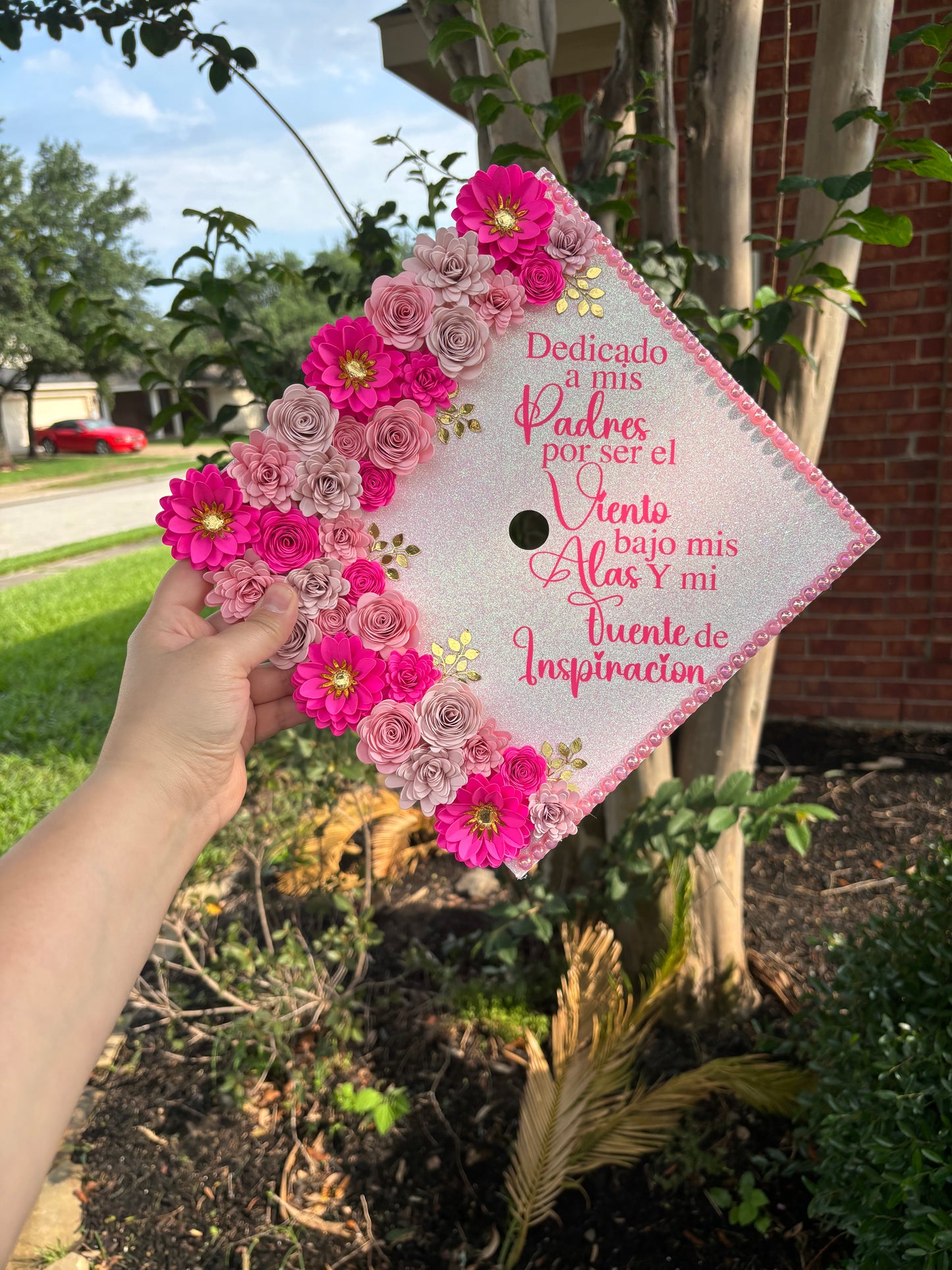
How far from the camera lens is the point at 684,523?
1.09 meters

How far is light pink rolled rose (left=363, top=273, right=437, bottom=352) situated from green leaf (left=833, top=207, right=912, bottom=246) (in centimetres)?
63

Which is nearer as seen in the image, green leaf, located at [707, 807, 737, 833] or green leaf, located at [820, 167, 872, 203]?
green leaf, located at [820, 167, 872, 203]

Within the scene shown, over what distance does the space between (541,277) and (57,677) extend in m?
5.32

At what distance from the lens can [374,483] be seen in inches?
42.5

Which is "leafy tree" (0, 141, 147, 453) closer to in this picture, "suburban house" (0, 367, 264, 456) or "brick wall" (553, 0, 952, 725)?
"suburban house" (0, 367, 264, 456)

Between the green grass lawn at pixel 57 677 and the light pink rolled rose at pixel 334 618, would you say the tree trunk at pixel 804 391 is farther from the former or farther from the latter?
the green grass lawn at pixel 57 677

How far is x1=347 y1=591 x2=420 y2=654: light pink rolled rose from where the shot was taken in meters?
1.07

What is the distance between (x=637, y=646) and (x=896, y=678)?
3.13 meters

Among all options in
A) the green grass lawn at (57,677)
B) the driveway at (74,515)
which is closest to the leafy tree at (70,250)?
the driveway at (74,515)

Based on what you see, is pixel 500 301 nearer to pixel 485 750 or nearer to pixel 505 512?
pixel 505 512

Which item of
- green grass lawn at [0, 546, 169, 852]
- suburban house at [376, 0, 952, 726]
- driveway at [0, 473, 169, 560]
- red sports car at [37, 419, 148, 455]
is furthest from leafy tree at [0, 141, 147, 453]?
suburban house at [376, 0, 952, 726]

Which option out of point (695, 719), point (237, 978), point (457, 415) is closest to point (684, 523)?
point (457, 415)

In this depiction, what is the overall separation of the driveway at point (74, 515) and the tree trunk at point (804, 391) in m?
11.0

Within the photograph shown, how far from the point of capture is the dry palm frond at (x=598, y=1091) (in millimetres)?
1754
